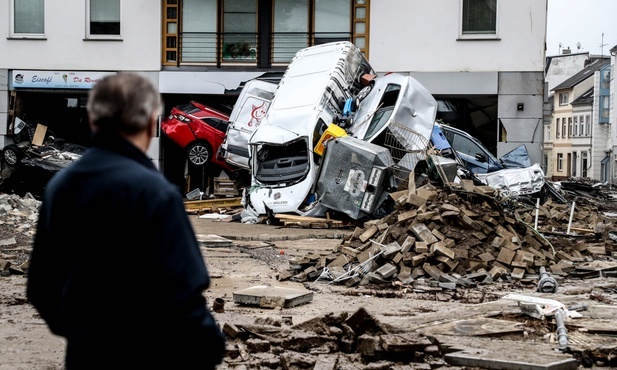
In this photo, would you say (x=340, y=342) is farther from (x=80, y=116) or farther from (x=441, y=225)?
(x=80, y=116)

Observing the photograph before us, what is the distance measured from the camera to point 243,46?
1191 inches

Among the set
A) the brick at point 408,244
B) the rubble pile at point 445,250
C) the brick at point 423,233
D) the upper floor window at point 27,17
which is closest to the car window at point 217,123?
the upper floor window at point 27,17

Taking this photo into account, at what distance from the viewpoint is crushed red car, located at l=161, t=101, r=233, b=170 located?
26.5 m

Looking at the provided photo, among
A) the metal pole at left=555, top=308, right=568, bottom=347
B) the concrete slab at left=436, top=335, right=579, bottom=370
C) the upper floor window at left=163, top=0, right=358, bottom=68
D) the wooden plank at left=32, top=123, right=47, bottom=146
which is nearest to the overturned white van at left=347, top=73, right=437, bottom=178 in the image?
the upper floor window at left=163, top=0, right=358, bottom=68

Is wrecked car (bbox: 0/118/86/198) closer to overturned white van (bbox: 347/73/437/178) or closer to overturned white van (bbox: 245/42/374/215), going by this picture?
overturned white van (bbox: 245/42/374/215)

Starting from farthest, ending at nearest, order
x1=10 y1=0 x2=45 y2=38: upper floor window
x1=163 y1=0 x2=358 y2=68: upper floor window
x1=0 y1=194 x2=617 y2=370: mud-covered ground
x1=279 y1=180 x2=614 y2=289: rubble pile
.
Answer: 1. x1=10 y1=0 x2=45 y2=38: upper floor window
2. x1=163 y1=0 x2=358 y2=68: upper floor window
3. x1=279 y1=180 x2=614 y2=289: rubble pile
4. x1=0 y1=194 x2=617 y2=370: mud-covered ground

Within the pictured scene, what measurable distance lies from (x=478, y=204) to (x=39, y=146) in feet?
55.7

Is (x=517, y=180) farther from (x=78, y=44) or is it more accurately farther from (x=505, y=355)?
(x=505, y=355)

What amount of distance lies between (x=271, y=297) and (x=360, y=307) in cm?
236

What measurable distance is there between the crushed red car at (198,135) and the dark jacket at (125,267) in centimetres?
2347

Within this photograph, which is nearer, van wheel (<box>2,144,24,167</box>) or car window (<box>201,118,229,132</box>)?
van wheel (<box>2,144,24,167</box>)

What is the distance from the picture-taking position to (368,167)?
18766 millimetres

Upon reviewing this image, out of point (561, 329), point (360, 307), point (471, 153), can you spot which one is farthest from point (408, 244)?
point (471, 153)

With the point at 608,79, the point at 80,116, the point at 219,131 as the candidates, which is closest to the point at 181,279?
the point at 219,131
